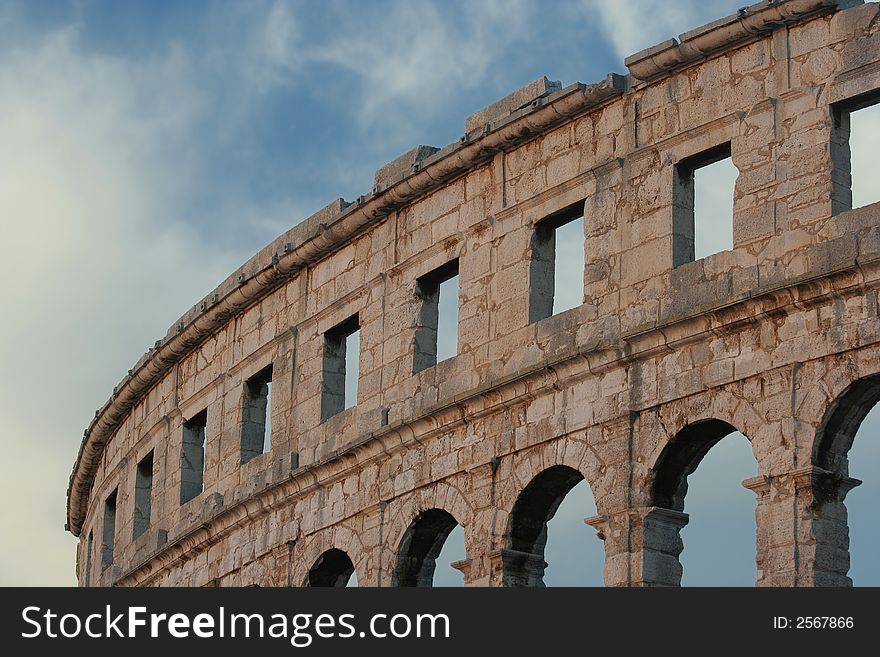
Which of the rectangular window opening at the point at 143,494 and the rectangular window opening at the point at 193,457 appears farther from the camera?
the rectangular window opening at the point at 143,494

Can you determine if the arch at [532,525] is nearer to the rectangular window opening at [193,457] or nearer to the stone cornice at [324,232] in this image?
the stone cornice at [324,232]

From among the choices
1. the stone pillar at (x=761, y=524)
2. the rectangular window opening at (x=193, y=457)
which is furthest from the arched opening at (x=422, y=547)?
the rectangular window opening at (x=193, y=457)

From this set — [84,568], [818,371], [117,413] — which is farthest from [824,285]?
[84,568]

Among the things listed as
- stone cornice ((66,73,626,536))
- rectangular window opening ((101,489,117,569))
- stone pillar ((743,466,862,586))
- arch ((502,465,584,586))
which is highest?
stone cornice ((66,73,626,536))

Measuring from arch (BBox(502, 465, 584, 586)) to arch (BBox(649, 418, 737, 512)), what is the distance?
4.98 ft

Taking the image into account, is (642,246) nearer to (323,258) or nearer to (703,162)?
(703,162)

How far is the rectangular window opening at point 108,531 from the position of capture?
3475 centimetres

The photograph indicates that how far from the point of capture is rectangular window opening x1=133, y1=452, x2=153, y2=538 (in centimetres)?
3303

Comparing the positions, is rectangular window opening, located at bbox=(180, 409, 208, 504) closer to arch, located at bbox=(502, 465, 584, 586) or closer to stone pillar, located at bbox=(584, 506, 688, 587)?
arch, located at bbox=(502, 465, 584, 586)

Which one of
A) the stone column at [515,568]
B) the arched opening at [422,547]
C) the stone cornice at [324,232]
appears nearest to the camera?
the stone column at [515,568]

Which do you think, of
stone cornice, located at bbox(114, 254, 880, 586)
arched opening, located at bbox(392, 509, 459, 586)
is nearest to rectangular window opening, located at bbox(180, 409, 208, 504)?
stone cornice, located at bbox(114, 254, 880, 586)

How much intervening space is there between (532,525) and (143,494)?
10136 mm

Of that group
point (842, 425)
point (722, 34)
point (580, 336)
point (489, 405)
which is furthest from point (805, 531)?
point (722, 34)

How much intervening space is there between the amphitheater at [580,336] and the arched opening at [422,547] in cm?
Result: 3
